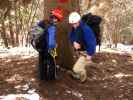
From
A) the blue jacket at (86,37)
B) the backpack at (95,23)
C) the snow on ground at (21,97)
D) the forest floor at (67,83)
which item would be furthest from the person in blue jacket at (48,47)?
the snow on ground at (21,97)

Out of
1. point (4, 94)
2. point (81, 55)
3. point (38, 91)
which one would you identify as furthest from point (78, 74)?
point (4, 94)

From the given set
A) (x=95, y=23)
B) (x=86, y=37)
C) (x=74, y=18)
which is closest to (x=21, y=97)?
(x=86, y=37)

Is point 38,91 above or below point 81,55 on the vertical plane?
below

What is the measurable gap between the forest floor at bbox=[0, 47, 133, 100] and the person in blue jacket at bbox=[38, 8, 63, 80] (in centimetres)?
20

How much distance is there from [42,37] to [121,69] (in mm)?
3098

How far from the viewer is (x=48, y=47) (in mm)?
8258

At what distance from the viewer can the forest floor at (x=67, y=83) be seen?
824cm

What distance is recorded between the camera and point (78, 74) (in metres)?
8.94

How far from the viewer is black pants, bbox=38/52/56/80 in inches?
335

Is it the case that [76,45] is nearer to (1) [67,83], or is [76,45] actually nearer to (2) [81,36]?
(2) [81,36]

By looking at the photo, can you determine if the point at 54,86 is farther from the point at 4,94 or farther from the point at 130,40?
the point at 130,40

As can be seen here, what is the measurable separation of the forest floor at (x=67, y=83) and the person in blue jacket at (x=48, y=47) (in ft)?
0.66

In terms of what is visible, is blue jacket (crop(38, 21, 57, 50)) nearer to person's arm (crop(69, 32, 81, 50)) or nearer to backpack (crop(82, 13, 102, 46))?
person's arm (crop(69, 32, 81, 50))

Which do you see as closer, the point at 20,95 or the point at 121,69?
the point at 20,95
